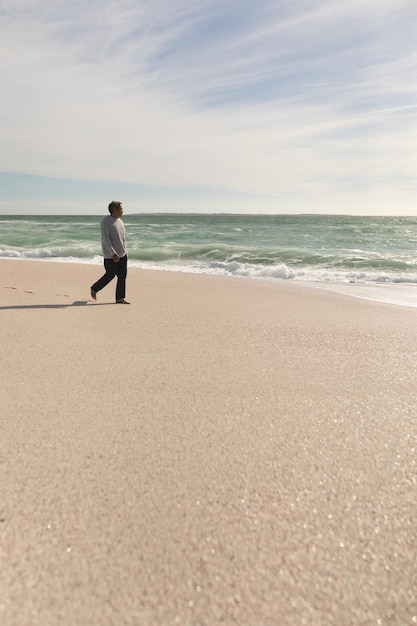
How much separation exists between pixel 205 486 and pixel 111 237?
15.2ft

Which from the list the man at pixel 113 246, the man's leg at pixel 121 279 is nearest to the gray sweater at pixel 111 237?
the man at pixel 113 246

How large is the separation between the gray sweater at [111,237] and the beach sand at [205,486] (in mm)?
2691

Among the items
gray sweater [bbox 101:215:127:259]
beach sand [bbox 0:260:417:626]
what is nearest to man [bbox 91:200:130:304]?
gray sweater [bbox 101:215:127:259]

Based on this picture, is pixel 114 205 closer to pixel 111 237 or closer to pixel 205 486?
pixel 111 237

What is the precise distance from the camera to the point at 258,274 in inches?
418

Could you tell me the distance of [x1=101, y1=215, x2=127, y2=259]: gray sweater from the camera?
560 centimetres

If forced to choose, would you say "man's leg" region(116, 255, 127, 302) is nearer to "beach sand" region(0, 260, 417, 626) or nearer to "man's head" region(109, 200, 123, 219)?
"man's head" region(109, 200, 123, 219)

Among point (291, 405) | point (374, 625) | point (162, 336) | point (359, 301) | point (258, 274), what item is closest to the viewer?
point (374, 625)

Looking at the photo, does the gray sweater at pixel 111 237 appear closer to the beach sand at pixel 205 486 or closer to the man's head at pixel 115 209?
the man's head at pixel 115 209

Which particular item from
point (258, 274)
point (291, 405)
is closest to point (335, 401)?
point (291, 405)

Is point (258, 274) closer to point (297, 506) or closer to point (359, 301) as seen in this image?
point (359, 301)

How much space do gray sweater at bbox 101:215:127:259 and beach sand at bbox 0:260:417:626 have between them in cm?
Answer: 269

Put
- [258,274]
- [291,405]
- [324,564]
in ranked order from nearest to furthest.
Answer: [324,564] < [291,405] < [258,274]

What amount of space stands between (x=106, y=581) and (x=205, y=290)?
585cm
